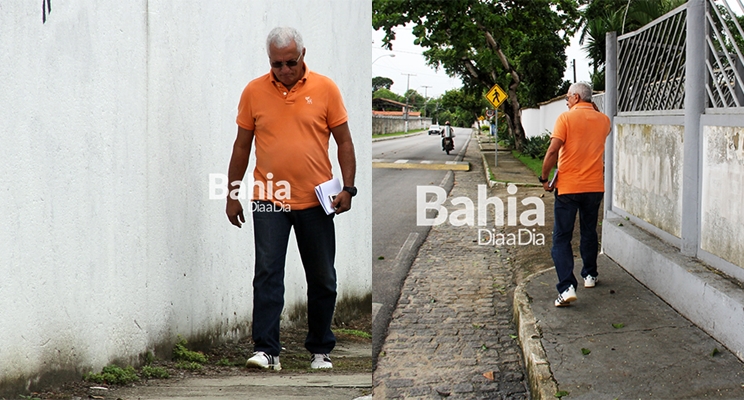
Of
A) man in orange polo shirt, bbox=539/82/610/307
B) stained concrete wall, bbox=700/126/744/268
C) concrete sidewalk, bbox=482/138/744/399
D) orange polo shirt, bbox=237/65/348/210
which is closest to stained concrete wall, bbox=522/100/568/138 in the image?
man in orange polo shirt, bbox=539/82/610/307

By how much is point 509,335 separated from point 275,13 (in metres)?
3.10

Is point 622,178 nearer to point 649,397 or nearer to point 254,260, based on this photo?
point 649,397

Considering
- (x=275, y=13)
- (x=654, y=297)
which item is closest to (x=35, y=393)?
(x=275, y=13)

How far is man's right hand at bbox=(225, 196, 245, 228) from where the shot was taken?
3918mm

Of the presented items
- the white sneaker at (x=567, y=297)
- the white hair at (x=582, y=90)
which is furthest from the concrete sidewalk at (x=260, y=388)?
the white hair at (x=582, y=90)

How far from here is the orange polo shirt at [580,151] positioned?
6.16 metres

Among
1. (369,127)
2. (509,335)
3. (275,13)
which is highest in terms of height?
(275,13)

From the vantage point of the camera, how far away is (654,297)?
6207mm

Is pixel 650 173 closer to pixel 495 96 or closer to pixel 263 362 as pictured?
pixel 263 362

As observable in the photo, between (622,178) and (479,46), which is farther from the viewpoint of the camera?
(479,46)

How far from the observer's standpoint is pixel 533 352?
498 centimetres

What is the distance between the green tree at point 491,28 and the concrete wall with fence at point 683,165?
14907 millimetres

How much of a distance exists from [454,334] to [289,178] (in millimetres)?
2825

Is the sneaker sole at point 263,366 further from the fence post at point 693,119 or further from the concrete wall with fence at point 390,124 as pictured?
the concrete wall with fence at point 390,124
